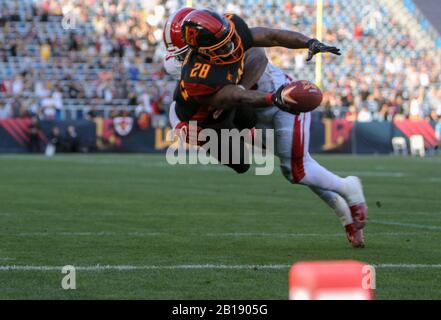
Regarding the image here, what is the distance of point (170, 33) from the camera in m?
6.99

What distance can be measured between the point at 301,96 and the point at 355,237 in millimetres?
1303

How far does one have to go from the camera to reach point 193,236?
24.4 feet

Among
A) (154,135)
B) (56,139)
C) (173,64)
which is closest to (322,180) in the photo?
(173,64)

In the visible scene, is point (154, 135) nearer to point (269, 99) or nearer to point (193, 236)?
point (193, 236)

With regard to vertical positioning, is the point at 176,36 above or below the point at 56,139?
below

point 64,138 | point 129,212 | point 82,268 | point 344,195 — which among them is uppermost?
point 64,138

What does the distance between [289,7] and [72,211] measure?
2167 cm

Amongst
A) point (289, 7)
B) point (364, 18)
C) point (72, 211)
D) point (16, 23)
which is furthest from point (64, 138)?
point (72, 211)

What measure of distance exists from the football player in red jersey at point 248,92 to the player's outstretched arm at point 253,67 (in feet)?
0.13

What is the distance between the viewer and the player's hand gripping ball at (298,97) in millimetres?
5891

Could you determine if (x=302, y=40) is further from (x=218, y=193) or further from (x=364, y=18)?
(x=364, y=18)

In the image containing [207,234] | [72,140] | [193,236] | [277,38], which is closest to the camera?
[277,38]

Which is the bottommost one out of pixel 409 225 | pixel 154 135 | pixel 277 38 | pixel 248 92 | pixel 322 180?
pixel 322 180

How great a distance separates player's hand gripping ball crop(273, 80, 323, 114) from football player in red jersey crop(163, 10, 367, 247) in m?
0.24
